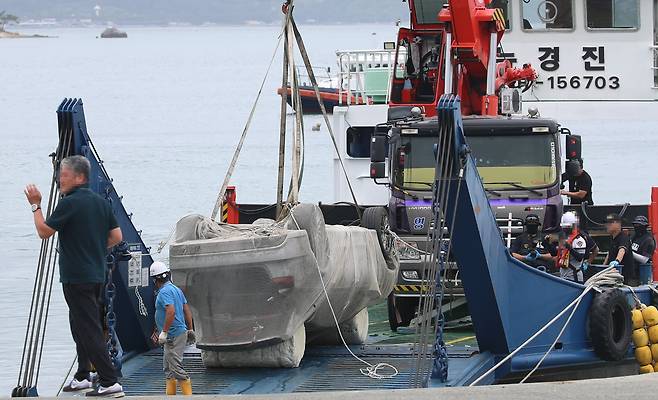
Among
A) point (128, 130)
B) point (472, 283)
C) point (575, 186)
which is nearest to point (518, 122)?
point (575, 186)

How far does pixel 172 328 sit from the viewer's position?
38.1ft

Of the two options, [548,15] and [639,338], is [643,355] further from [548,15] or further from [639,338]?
[548,15]

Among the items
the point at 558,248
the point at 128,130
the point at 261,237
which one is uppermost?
the point at 261,237

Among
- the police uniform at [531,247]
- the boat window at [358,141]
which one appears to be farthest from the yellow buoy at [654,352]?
the boat window at [358,141]

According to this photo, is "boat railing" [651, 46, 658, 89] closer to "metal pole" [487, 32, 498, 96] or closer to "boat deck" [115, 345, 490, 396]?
"metal pole" [487, 32, 498, 96]

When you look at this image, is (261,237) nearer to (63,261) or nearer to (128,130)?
(63,261)

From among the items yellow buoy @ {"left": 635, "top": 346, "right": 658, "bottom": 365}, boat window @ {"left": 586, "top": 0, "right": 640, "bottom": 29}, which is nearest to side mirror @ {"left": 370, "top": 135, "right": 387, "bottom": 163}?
yellow buoy @ {"left": 635, "top": 346, "right": 658, "bottom": 365}

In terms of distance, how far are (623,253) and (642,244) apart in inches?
21.3

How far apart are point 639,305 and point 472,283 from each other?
272 centimetres

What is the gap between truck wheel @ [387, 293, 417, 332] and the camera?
1700 centimetres

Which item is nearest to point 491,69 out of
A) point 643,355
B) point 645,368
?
point 643,355

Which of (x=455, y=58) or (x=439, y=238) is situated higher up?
(x=455, y=58)

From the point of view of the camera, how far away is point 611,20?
997 inches

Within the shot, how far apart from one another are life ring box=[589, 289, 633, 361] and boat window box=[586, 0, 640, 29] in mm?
11648
